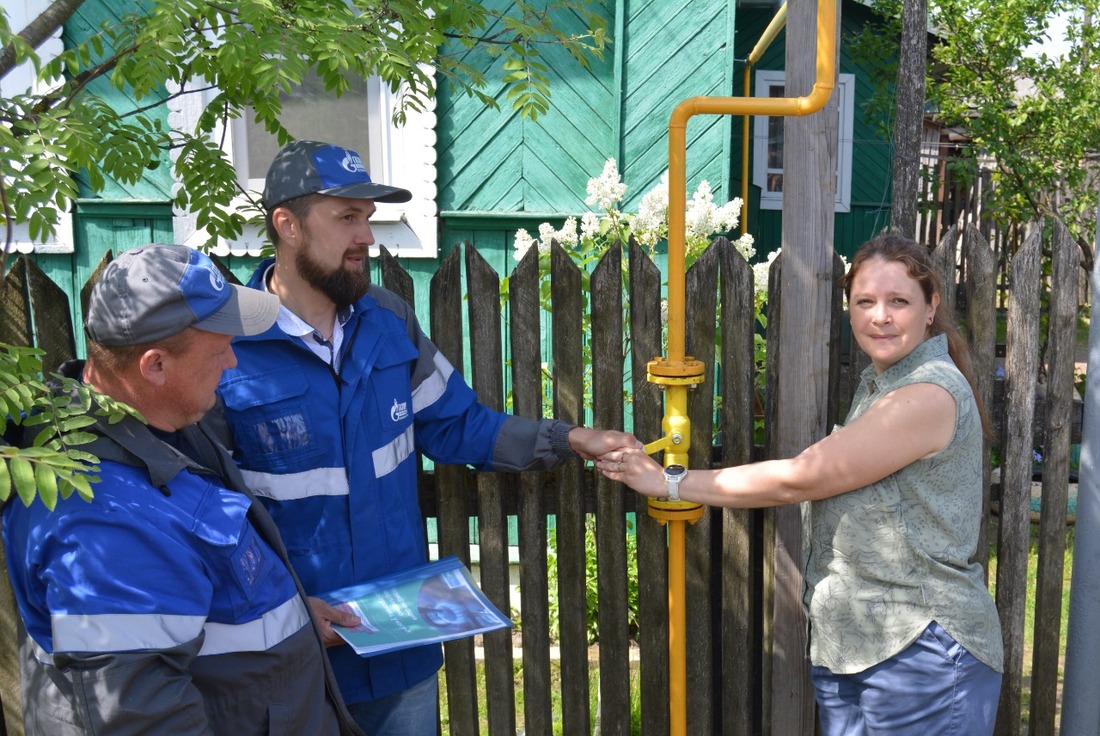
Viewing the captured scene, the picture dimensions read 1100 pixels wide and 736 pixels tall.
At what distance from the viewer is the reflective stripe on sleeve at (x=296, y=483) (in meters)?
2.54

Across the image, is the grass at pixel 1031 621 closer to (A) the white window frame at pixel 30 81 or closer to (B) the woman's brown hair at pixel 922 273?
(B) the woman's brown hair at pixel 922 273

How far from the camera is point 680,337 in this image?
293 centimetres

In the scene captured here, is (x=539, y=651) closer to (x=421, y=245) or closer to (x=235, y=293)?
(x=235, y=293)

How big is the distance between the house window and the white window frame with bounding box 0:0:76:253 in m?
5.73

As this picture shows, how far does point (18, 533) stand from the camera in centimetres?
182

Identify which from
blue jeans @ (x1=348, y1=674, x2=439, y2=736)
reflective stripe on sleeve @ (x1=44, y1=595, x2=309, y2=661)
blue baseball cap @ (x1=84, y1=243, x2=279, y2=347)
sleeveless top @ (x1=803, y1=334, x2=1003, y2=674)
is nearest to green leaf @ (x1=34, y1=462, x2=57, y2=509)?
reflective stripe on sleeve @ (x1=44, y1=595, x2=309, y2=661)

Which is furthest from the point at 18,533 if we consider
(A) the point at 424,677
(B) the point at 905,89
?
(B) the point at 905,89

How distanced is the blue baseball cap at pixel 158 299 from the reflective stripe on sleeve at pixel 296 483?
1.95 ft

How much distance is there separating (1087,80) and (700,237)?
5.71m

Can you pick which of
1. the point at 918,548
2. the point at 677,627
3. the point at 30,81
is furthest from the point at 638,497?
the point at 30,81

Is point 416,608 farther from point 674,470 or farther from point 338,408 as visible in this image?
point 674,470

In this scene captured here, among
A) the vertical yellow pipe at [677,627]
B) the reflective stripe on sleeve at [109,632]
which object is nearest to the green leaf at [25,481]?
the reflective stripe on sleeve at [109,632]

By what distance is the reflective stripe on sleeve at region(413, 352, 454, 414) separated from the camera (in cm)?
287

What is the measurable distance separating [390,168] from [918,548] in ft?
13.3
